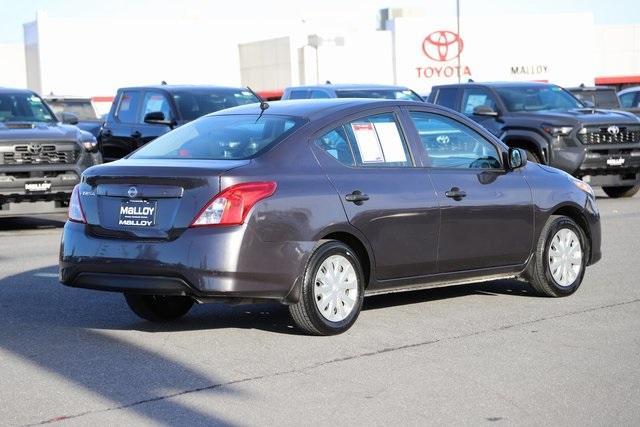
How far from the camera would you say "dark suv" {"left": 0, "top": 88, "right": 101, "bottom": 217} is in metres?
15.7

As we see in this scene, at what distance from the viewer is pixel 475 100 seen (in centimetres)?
2022

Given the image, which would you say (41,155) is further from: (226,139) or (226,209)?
(226,209)

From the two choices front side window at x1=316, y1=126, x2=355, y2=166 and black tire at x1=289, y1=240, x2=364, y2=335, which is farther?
front side window at x1=316, y1=126, x2=355, y2=166

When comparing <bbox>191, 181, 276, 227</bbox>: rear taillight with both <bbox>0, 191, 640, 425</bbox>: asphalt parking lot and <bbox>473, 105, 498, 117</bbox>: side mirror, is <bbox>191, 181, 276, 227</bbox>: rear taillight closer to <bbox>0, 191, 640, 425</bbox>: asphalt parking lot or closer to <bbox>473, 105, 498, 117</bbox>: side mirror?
<bbox>0, 191, 640, 425</bbox>: asphalt parking lot

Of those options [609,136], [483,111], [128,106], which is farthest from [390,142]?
[128,106]

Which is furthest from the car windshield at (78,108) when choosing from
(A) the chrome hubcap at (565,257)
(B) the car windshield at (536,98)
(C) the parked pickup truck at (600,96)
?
(A) the chrome hubcap at (565,257)

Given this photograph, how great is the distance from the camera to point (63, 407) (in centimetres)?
623

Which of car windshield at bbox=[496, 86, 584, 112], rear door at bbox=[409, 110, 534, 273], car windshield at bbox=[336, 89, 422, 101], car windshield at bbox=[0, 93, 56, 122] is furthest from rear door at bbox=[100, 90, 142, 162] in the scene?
rear door at bbox=[409, 110, 534, 273]

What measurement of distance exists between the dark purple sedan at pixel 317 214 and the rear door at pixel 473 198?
1cm

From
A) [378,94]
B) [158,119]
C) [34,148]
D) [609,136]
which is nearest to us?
[34,148]

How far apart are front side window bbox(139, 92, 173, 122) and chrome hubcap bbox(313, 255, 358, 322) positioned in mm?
10567

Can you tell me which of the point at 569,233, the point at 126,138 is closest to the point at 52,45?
the point at 126,138

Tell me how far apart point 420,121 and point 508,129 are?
1047 centimetres

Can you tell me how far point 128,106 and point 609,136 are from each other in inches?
295
